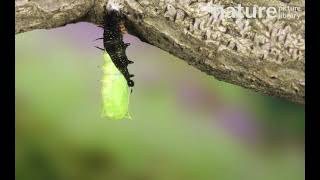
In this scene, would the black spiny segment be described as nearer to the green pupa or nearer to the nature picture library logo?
the green pupa

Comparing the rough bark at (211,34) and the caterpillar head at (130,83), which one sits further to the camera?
the caterpillar head at (130,83)

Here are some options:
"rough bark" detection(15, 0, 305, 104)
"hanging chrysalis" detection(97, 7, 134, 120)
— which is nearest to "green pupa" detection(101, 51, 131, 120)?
"hanging chrysalis" detection(97, 7, 134, 120)

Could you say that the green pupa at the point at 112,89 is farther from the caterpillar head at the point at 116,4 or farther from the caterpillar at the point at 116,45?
the caterpillar head at the point at 116,4

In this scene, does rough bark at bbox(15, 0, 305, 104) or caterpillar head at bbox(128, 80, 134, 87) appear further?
caterpillar head at bbox(128, 80, 134, 87)

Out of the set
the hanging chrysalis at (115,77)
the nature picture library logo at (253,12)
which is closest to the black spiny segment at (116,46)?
the hanging chrysalis at (115,77)
